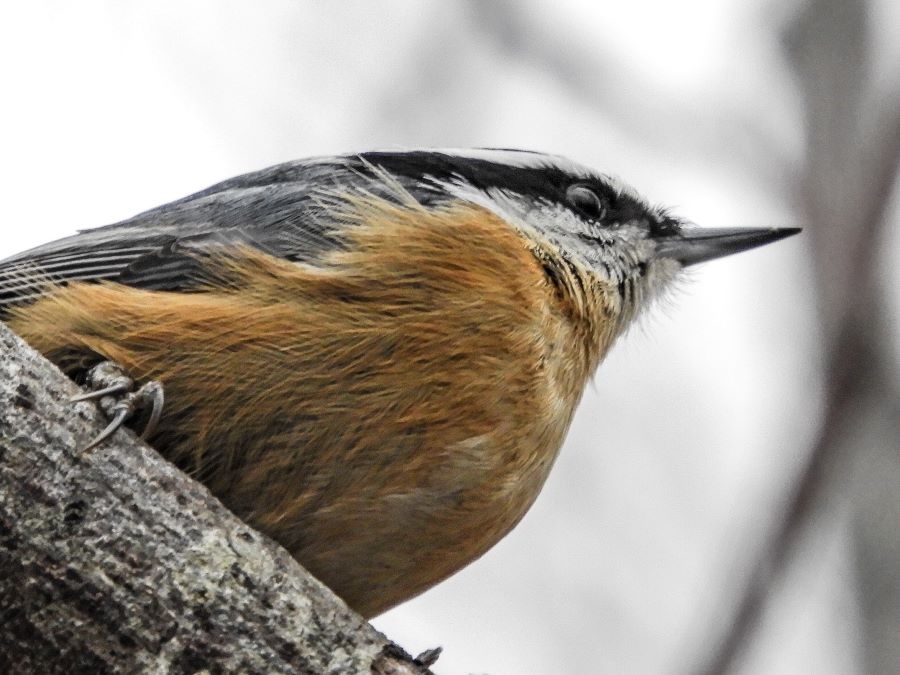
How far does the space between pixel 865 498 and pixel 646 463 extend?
4316 millimetres

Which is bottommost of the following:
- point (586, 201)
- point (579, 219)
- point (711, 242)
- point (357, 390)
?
point (357, 390)

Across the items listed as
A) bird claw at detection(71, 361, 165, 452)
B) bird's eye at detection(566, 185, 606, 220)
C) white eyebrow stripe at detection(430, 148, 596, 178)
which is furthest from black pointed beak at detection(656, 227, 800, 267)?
bird claw at detection(71, 361, 165, 452)

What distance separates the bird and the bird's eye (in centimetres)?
35

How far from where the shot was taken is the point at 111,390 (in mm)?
2861

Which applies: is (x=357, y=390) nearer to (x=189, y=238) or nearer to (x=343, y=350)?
(x=343, y=350)

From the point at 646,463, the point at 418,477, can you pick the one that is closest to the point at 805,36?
the point at 418,477

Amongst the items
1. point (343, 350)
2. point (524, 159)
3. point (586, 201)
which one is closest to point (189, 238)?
point (343, 350)

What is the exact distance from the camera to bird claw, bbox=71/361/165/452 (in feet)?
9.04

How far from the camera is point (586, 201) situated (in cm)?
427

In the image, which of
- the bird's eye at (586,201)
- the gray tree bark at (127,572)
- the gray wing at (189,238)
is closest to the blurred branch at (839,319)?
the gray tree bark at (127,572)

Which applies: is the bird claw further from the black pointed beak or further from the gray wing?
the black pointed beak

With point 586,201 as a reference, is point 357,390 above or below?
below

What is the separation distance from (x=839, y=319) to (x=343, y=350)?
4.35 ft

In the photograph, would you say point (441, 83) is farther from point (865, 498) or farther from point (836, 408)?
point (836, 408)
